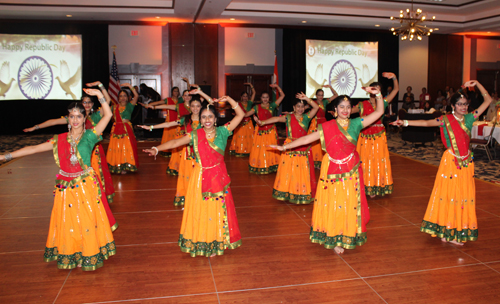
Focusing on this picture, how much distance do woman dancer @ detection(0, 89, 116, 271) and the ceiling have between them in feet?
25.5

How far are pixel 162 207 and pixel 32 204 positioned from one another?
182 centimetres

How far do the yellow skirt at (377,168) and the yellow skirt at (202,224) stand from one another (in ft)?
9.29

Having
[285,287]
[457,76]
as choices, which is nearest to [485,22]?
[457,76]

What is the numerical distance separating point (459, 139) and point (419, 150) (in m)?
6.71

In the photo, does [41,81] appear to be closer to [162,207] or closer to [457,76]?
[162,207]

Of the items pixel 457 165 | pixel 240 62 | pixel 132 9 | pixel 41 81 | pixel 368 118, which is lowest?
pixel 457 165

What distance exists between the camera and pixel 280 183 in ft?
18.0

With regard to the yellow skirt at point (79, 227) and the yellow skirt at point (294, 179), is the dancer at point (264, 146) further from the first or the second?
the yellow skirt at point (79, 227)

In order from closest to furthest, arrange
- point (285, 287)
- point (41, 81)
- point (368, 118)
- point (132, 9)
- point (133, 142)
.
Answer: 1. point (285, 287)
2. point (368, 118)
3. point (133, 142)
4. point (132, 9)
5. point (41, 81)

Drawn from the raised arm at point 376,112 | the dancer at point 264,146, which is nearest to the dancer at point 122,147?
the dancer at point 264,146

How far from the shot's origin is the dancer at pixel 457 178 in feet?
12.3

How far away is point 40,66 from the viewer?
12.7 m

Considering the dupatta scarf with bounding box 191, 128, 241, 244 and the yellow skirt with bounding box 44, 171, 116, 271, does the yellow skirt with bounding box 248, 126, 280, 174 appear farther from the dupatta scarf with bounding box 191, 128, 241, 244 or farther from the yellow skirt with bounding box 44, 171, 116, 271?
the yellow skirt with bounding box 44, 171, 116, 271

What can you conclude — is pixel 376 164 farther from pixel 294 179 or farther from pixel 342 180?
pixel 342 180
